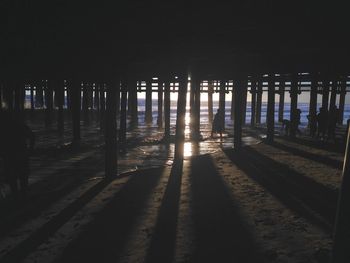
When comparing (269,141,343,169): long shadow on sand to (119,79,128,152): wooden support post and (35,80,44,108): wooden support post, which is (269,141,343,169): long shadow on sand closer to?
(119,79,128,152): wooden support post

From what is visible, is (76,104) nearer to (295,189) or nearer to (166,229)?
→ (295,189)

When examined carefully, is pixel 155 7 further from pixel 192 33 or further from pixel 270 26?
pixel 270 26

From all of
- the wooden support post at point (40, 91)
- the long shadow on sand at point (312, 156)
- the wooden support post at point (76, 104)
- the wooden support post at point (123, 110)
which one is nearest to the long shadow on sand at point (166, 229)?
the long shadow on sand at point (312, 156)

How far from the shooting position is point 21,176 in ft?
19.6

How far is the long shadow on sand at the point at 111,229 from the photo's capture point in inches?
157

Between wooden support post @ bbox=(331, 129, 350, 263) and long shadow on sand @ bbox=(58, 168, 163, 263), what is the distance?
2303mm

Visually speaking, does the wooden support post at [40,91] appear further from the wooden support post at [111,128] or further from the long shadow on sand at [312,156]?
the long shadow on sand at [312,156]

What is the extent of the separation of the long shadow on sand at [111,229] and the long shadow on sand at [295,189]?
2425mm

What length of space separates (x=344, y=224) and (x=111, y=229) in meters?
3.12

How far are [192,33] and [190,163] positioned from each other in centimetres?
438

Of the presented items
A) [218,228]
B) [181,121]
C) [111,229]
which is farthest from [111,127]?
[218,228]

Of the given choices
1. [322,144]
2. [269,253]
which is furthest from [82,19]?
[322,144]

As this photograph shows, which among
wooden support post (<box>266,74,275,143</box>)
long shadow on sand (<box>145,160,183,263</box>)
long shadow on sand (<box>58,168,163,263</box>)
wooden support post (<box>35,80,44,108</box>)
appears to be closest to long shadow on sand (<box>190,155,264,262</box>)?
long shadow on sand (<box>145,160,183,263</box>)

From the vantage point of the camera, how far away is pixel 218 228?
185 inches
